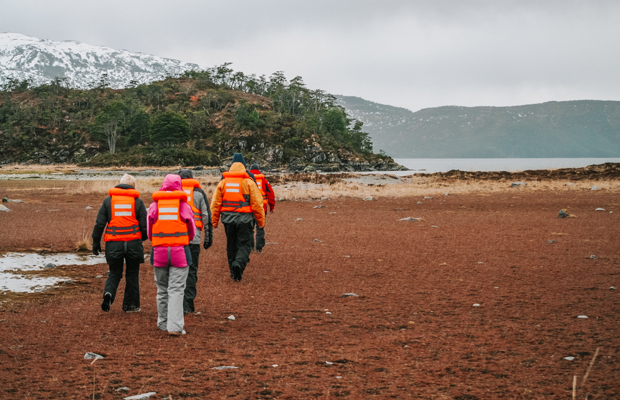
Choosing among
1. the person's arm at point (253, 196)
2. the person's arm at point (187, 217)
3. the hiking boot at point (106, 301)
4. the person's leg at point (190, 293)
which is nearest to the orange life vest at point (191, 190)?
the person's leg at point (190, 293)

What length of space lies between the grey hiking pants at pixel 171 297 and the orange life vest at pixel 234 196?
3.03 m

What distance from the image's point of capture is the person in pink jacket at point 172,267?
6.01 m

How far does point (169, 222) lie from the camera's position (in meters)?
6.07

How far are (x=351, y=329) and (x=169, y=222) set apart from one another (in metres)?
2.63

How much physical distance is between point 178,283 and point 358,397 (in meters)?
2.89

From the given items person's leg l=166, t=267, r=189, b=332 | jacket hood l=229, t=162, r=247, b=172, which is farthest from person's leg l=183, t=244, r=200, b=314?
jacket hood l=229, t=162, r=247, b=172

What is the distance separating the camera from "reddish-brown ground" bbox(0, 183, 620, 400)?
436 cm

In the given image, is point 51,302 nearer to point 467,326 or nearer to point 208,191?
point 467,326

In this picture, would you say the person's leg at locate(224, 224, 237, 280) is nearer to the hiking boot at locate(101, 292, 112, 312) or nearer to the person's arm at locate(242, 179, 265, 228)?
the person's arm at locate(242, 179, 265, 228)

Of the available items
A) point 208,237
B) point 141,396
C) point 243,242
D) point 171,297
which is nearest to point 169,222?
point 171,297

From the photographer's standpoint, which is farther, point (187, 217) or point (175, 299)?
point (187, 217)

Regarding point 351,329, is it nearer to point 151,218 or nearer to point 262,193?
point 151,218

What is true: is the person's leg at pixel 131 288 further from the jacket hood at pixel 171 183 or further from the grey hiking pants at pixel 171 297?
the jacket hood at pixel 171 183

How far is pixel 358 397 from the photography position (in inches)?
163
